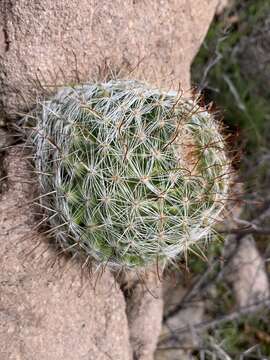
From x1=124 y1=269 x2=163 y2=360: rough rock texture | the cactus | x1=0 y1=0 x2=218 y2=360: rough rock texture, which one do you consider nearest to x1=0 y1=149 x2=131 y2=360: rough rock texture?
x1=0 y1=0 x2=218 y2=360: rough rock texture

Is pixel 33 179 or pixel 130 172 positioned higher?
pixel 130 172

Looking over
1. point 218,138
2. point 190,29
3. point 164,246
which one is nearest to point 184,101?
point 218,138

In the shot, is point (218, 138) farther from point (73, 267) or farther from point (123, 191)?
point (73, 267)

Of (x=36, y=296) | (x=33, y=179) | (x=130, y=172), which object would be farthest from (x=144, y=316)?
(x=130, y=172)

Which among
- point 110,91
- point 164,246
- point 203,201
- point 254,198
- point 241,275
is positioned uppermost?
point 110,91

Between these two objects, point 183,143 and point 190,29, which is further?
point 190,29

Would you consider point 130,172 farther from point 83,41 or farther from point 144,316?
point 144,316

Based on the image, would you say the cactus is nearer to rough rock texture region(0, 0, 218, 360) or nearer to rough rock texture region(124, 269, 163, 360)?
rough rock texture region(0, 0, 218, 360)
